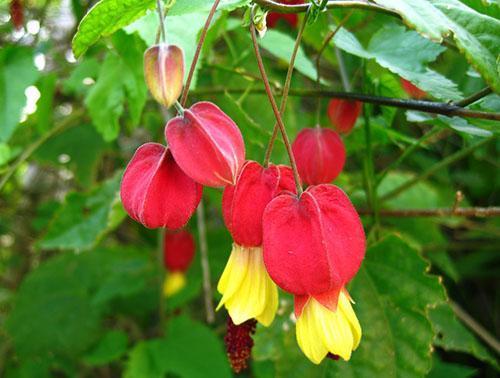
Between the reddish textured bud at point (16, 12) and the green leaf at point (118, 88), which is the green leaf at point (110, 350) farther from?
the reddish textured bud at point (16, 12)

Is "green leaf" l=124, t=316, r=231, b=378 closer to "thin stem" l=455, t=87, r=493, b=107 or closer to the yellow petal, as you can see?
the yellow petal

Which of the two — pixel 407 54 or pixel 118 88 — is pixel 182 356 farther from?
pixel 407 54

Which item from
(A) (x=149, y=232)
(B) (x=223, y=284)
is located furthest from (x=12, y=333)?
(B) (x=223, y=284)

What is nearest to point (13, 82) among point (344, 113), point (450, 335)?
point (344, 113)

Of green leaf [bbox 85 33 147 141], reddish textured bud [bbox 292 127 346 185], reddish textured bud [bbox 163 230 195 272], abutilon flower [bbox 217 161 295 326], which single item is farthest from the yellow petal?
reddish textured bud [bbox 163 230 195 272]

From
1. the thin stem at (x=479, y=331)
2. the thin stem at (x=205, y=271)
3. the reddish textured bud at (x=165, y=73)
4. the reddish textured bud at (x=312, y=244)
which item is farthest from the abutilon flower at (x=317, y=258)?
the thin stem at (x=479, y=331)

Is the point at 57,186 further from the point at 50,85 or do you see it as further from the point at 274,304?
the point at 274,304
